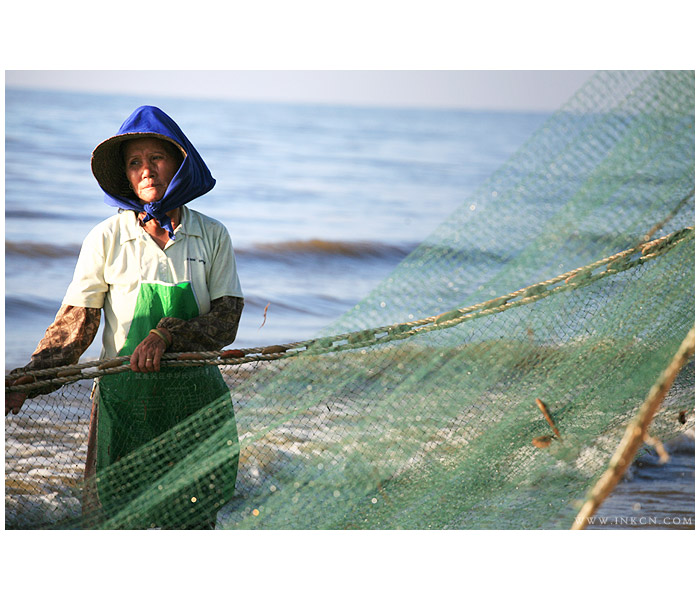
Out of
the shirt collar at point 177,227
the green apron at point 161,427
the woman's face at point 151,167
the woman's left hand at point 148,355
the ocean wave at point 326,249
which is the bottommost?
the green apron at point 161,427

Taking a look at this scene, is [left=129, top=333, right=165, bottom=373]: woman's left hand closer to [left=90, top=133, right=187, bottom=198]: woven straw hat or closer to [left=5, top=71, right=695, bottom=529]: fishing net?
[left=5, top=71, right=695, bottom=529]: fishing net

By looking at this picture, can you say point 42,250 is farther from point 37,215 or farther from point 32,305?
point 32,305

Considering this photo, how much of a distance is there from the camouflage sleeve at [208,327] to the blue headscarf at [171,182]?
22 cm

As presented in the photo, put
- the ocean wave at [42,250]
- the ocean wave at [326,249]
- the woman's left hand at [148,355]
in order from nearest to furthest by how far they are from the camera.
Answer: the woman's left hand at [148,355]
the ocean wave at [42,250]
the ocean wave at [326,249]

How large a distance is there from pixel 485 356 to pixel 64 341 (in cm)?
109

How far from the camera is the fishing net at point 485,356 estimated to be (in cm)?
203

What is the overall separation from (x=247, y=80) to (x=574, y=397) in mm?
1522

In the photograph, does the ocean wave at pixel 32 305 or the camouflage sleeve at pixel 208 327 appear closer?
the camouflage sleeve at pixel 208 327

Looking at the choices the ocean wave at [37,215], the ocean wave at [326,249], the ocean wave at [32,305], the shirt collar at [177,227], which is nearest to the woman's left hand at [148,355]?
the shirt collar at [177,227]

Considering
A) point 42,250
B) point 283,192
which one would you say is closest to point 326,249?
point 283,192

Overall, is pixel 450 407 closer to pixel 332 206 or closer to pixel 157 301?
pixel 157 301

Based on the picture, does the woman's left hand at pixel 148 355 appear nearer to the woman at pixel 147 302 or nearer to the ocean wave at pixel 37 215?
the woman at pixel 147 302

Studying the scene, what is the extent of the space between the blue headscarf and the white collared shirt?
0.05m

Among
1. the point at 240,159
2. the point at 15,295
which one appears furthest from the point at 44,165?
the point at 240,159
